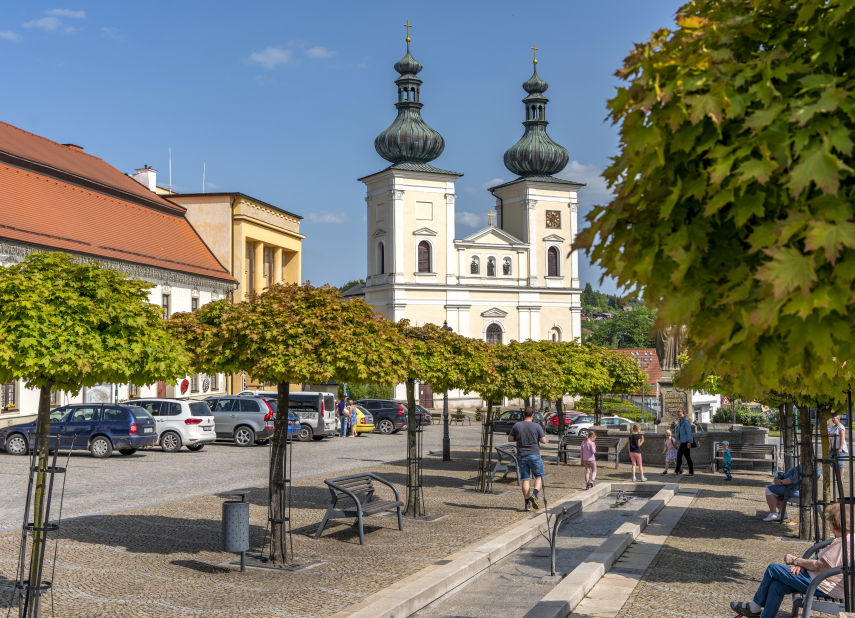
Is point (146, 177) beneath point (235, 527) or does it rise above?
above

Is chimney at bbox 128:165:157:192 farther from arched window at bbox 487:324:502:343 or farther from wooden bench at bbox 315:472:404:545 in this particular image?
wooden bench at bbox 315:472:404:545

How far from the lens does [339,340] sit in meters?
9.98

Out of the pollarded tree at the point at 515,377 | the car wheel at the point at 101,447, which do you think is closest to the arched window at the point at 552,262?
the pollarded tree at the point at 515,377

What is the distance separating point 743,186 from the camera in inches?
108

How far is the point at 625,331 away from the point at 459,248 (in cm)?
6060

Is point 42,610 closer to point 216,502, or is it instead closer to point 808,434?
point 216,502

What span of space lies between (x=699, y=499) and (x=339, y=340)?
999 centimetres

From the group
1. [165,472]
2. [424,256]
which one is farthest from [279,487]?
[424,256]

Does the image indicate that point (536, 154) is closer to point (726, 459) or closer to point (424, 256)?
point (424, 256)

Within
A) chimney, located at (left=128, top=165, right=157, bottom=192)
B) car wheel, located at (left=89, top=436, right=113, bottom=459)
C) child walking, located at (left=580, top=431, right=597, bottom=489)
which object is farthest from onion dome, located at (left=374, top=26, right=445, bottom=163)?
child walking, located at (left=580, top=431, right=597, bottom=489)

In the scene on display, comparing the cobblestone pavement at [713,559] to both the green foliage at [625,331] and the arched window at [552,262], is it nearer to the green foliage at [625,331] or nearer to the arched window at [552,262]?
the arched window at [552,262]

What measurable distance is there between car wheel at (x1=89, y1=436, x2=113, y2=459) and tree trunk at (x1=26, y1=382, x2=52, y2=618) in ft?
56.1

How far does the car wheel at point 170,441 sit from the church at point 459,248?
3876 centimetres

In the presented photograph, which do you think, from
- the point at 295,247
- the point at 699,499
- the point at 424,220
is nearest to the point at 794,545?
the point at 699,499
